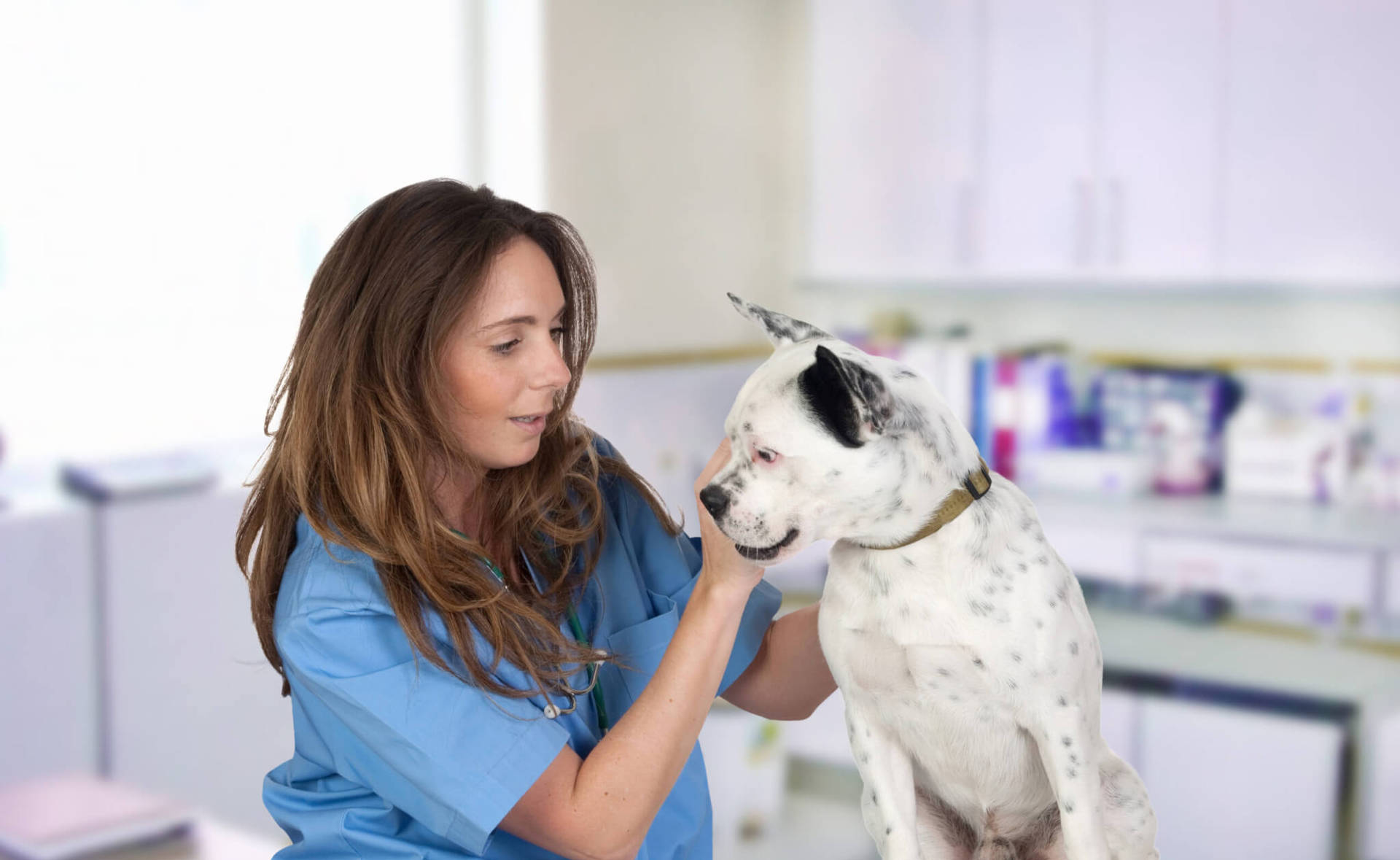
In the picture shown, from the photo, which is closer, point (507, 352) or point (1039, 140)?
point (507, 352)

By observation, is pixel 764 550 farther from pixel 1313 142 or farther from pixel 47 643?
pixel 1313 142

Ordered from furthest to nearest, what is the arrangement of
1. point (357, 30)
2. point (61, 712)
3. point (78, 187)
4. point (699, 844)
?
point (357, 30)
point (78, 187)
point (61, 712)
point (699, 844)

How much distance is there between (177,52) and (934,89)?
220 centimetres

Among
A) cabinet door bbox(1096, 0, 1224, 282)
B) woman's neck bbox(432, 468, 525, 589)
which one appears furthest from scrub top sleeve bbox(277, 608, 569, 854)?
cabinet door bbox(1096, 0, 1224, 282)

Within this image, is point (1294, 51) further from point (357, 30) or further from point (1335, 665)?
point (357, 30)

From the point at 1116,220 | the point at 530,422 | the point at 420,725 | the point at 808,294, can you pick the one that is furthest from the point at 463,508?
the point at 808,294

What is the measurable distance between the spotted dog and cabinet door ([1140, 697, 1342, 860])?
5.79 ft

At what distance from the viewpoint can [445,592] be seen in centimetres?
106

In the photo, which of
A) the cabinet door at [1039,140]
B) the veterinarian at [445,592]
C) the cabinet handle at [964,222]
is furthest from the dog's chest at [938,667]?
the cabinet handle at [964,222]

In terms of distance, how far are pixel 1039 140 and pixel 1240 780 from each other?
6.17 ft

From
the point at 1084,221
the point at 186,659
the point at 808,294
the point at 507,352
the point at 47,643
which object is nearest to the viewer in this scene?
the point at 507,352

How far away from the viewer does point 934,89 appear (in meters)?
3.73

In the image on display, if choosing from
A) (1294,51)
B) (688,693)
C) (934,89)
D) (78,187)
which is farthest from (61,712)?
(1294,51)

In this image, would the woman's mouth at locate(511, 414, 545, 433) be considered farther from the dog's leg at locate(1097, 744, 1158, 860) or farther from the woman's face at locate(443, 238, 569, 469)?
the dog's leg at locate(1097, 744, 1158, 860)
